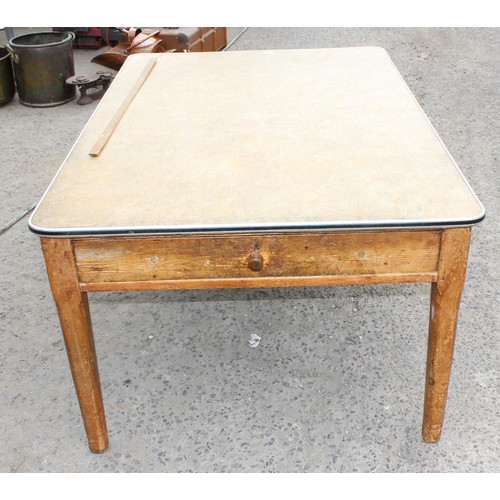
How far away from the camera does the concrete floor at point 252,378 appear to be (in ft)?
5.56

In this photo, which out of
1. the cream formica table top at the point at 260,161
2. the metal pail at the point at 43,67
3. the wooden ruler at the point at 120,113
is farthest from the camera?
the metal pail at the point at 43,67

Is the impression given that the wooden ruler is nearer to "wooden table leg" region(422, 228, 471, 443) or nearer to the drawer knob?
the drawer knob

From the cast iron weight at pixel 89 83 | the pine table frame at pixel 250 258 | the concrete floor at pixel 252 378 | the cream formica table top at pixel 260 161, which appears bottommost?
the concrete floor at pixel 252 378

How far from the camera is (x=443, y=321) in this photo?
4.89 feet

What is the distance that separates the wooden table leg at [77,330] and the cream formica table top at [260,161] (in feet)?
0.27

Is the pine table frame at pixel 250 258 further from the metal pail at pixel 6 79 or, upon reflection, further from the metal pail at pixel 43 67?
the metal pail at pixel 6 79

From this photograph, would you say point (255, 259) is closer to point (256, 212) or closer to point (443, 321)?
point (256, 212)

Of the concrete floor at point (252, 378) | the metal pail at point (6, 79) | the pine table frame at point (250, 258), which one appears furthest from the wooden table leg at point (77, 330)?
the metal pail at point (6, 79)

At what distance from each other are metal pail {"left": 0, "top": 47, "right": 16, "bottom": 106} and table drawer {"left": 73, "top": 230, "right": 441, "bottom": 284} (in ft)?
10.1

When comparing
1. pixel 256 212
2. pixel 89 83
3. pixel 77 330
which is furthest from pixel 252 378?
pixel 89 83

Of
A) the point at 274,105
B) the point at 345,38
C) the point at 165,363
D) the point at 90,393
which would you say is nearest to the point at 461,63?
the point at 345,38

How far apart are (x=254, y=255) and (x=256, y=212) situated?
10 centimetres

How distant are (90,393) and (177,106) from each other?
90 cm

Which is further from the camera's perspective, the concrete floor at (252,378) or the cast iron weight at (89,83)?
the cast iron weight at (89,83)
